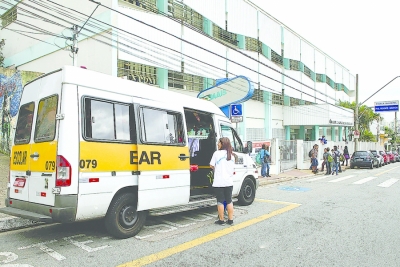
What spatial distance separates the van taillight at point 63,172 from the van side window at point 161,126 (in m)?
1.35

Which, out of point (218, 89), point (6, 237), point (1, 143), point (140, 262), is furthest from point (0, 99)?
point (140, 262)

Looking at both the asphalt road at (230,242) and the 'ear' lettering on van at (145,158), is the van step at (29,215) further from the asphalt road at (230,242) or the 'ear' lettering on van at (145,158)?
the 'ear' lettering on van at (145,158)

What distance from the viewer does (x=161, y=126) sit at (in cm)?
576

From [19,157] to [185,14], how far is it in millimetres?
16162

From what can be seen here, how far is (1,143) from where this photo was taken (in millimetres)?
15789

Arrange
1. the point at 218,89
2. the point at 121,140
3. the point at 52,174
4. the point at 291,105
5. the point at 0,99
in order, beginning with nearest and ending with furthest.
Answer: the point at 52,174, the point at 121,140, the point at 218,89, the point at 0,99, the point at 291,105

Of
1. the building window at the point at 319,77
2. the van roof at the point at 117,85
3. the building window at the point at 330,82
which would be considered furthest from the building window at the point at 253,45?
the van roof at the point at 117,85

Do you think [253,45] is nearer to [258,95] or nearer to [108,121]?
[258,95]

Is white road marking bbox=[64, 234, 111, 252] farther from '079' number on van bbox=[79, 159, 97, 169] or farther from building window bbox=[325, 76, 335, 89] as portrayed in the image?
building window bbox=[325, 76, 335, 89]

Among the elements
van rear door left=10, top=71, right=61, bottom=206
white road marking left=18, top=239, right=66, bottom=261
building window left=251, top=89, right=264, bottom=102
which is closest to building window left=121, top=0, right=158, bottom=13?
van rear door left=10, top=71, right=61, bottom=206

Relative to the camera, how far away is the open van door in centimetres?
527

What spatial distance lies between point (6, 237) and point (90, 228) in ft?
4.40

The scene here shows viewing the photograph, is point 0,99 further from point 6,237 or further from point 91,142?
point 91,142

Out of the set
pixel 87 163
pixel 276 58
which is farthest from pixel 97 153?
pixel 276 58
